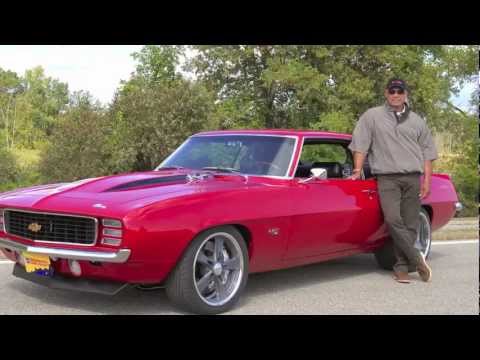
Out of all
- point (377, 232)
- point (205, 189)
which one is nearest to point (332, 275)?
point (377, 232)

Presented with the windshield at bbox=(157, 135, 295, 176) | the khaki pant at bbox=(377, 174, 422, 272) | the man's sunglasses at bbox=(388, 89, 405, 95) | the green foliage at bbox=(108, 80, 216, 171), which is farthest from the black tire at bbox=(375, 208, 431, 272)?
the green foliage at bbox=(108, 80, 216, 171)

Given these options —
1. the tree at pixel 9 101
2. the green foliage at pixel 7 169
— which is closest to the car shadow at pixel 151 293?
the green foliage at pixel 7 169

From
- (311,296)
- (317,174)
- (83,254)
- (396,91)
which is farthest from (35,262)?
(396,91)

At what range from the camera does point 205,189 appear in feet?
16.5

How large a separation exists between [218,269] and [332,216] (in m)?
1.45

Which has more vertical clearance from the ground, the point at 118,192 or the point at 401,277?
the point at 118,192

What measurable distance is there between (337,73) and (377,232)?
93.5 feet

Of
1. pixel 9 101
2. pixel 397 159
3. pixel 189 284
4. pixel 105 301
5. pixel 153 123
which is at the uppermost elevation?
pixel 397 159

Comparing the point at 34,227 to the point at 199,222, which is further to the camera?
the point at 34,227

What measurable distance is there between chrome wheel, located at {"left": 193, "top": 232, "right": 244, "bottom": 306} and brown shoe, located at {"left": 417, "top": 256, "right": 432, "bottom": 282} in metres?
2.27

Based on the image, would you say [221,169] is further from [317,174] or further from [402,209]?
[402,209]

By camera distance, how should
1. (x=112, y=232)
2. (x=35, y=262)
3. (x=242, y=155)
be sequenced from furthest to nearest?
1. (x=242, y=155)
2. (x=35, y=262)
3. (x=112, y=232)

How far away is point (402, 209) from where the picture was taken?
21.5 ft

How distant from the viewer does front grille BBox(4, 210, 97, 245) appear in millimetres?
4605
